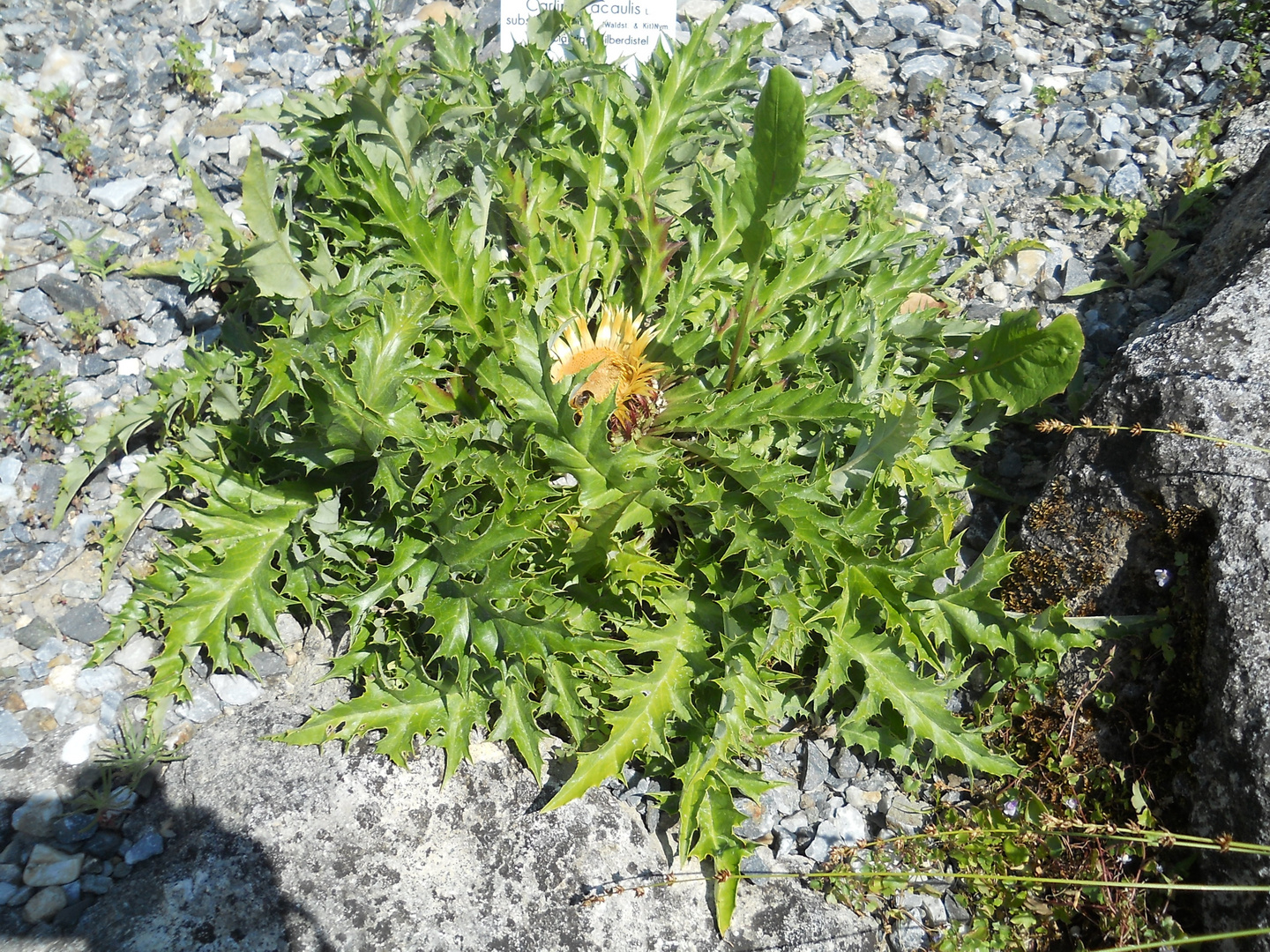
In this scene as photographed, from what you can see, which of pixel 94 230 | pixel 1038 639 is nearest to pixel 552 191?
pixel 94 230

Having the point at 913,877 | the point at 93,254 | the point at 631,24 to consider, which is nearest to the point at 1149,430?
the point at 913,877

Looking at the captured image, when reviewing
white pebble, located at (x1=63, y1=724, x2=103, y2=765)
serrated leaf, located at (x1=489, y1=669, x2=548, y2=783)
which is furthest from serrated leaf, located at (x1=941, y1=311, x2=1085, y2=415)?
white pebble, located at (x1=63, y1=724, x2=103, y2=765)

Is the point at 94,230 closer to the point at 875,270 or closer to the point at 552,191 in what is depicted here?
the point at 552,191

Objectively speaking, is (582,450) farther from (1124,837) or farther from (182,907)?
(1124,837)

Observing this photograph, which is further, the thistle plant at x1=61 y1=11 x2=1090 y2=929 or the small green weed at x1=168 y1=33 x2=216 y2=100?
the small green weed at x1=168 y1=33 x2=216 y2=100

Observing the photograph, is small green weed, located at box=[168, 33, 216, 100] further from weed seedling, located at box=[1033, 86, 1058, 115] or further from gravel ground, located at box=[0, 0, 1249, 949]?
weed seedling, located at box=[1033, 86, 1058, 115]

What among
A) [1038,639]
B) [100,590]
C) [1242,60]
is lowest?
[100,590]
